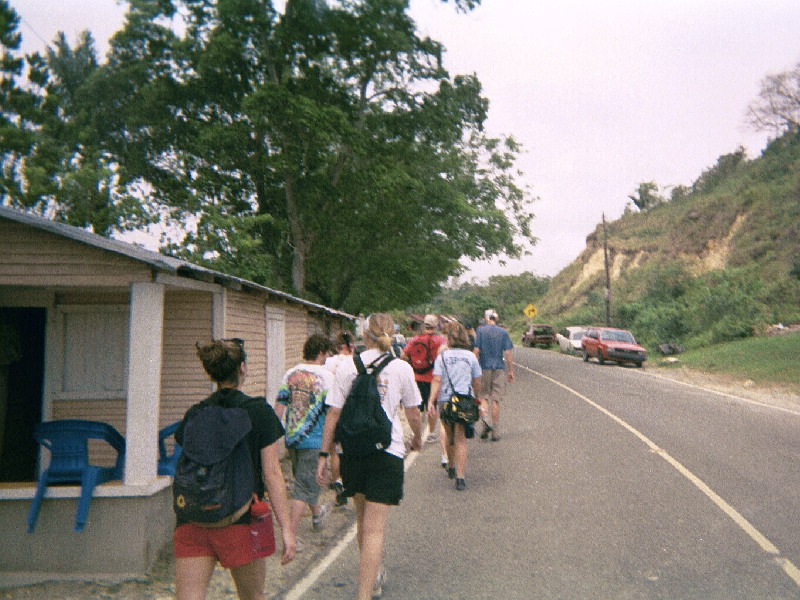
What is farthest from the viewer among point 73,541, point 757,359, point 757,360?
point 757,359

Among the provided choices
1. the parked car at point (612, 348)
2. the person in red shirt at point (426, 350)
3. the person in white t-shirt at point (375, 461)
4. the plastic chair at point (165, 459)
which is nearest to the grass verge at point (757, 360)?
the parked car at point (612, 348)

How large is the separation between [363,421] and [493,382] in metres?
6.10

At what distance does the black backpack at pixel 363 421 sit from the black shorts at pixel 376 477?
0.22ft

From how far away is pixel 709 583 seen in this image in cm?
462

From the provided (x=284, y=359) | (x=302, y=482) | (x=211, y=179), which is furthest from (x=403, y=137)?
(x=302, y=482)

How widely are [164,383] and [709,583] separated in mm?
6266

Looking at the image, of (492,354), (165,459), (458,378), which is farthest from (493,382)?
(165,459)

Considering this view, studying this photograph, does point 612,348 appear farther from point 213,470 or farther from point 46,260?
point 213,470

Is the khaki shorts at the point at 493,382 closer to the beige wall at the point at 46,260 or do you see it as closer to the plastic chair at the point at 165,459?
the plastic chair at the point at 165,459

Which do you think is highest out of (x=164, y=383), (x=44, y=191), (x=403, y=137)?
(x=403, y=137)

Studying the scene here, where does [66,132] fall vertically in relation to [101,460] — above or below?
above

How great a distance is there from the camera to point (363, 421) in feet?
13.5

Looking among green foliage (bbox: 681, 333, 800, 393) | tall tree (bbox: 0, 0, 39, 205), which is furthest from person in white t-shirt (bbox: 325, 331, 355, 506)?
tall tree (bbox: 0, 0, 39, 205)

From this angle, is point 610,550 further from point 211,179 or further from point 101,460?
point 211,179
